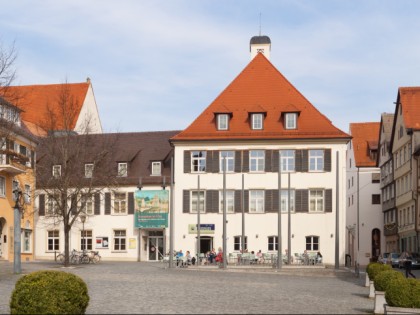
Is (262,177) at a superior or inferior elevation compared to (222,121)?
inferior

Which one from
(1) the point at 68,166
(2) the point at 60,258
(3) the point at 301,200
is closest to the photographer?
(1) the point at 68,166

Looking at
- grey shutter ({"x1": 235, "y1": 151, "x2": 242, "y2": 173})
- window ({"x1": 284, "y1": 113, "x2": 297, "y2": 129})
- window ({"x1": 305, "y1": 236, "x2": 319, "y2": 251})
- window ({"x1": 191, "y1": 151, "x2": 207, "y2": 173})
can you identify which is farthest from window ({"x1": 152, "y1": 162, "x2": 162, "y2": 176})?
window ({"x1": 305, "y1": 236, "x2": 319, "y2": 251})

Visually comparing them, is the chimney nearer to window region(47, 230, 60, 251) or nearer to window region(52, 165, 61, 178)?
window region(47, 230, 60, 251)

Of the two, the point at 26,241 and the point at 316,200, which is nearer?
the point at 316,200

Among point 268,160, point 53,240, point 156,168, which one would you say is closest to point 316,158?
point 268,160

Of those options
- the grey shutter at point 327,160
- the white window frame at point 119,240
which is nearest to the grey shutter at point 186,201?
the white window frame at point 119,240

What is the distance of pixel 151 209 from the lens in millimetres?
63000

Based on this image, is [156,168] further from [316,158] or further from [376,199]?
[376,199]

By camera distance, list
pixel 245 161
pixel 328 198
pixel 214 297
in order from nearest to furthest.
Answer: pixel 214 297
pixel 328 198
pixel 245 161

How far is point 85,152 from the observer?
50688 mm

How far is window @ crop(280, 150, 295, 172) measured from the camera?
6006 centimetres

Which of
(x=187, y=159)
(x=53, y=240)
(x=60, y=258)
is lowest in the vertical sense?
(x=60, y=258)

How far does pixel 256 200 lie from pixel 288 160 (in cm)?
383

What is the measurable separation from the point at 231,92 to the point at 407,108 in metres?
17.7
